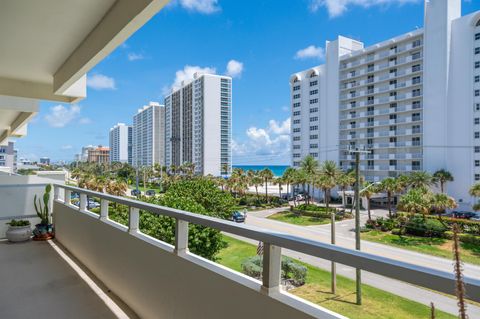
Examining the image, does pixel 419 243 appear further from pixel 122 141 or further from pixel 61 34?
pixel 122 141

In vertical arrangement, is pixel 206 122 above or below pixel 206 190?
above

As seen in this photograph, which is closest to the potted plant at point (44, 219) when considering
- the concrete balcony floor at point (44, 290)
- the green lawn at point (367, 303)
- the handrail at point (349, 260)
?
the concrete balcony floor at point (44, 290)

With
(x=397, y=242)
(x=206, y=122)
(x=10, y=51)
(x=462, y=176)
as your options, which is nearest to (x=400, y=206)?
(x=397, y=242)

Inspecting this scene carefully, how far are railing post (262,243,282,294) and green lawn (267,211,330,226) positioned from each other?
83.1ft

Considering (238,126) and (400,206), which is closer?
(400,206)

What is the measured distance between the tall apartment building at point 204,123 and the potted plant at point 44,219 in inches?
2233

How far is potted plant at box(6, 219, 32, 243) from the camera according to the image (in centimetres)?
501

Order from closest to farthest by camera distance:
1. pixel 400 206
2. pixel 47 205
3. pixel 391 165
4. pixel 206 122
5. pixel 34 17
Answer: pixel 34 17 → pixel 47 205 → pixel 400 206 → pixel 391 165 → pixel 206 122

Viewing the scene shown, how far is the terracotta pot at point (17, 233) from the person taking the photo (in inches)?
197

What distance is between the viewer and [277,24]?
3027 cm

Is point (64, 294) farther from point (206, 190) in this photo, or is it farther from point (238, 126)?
point (238, 126)

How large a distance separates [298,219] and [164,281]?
26.5 meters

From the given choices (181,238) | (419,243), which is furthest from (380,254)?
(181,238)

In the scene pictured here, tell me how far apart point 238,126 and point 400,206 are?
57170 millimetres
